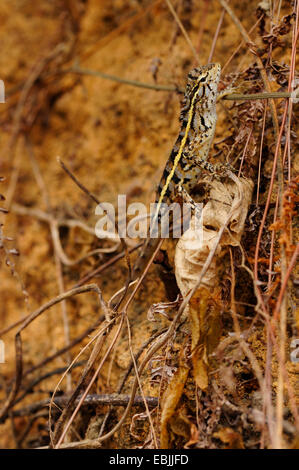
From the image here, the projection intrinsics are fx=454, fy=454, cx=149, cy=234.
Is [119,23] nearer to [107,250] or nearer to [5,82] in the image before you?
[5,82]

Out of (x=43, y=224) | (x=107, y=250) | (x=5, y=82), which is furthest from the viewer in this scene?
(x=5, y=82)

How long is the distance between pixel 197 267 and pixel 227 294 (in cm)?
20

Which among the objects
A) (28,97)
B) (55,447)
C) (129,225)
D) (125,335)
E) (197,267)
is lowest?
(55,447)

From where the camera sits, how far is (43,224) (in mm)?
4004

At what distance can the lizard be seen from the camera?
8.86 feet

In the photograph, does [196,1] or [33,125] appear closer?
[196,1]

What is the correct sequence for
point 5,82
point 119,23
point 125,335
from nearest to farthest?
point 125,335 → point 119,23 → point 5,82

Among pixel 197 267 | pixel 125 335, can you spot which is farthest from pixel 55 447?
pixel 197 267

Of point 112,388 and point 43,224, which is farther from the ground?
point 43,224

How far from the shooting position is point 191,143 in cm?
276

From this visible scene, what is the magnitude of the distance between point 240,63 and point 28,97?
246cm

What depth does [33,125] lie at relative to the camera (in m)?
4.50

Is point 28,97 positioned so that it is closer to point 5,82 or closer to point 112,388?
point 5,82

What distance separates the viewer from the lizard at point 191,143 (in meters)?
2.70
